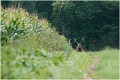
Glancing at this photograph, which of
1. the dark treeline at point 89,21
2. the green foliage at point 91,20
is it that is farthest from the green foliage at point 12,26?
the green foliage at point 91,20

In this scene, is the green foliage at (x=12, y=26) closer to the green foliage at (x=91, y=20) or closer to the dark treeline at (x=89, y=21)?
the dark treeline at (x=89, y=21)

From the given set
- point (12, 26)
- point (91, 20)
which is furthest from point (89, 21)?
point (12, 26)

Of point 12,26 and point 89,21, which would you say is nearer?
point 12,26

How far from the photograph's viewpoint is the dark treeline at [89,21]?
1410 inches

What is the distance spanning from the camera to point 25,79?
377 inches

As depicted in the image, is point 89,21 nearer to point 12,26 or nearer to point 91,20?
point 91,20

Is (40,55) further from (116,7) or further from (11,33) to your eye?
(116,7)

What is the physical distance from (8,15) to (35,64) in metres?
6.22

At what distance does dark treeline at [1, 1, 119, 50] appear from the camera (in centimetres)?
3581

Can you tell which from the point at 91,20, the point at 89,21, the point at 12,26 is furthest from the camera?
the point at 89,21

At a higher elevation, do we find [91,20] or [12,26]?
[91,20]

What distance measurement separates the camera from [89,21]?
3781cm

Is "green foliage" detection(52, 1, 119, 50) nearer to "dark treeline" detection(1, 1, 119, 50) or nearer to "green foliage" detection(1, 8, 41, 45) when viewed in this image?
"dark treeline" detection(1, 1, 119, 50)

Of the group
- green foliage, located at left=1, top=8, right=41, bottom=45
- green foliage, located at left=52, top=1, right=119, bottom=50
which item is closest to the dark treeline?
green foliage, located at left=52, top=1, right=119, bottom=50
